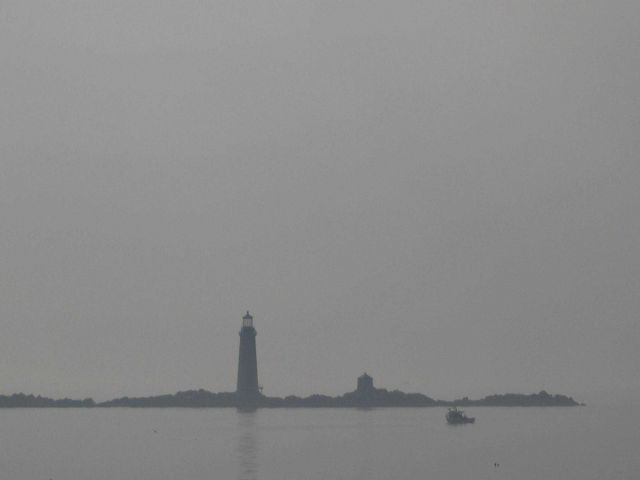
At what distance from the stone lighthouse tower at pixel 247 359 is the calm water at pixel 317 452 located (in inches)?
234

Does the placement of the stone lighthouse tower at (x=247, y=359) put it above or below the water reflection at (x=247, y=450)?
above

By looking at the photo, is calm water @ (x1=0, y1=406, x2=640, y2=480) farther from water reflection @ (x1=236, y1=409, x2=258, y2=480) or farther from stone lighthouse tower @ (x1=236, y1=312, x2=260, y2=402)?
stone lighthouse tower @ (x1=236, y1=312, x2=260, y2=402)

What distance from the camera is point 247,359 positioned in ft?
509

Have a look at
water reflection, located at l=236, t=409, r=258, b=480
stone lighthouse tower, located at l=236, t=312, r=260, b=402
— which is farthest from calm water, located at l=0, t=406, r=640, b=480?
stone lighthouse tower, located at l=236, t=312, r=260, b=402

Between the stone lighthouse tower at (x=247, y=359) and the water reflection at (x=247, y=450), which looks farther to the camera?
the stone lighthouse tower at (x=247, y=359)

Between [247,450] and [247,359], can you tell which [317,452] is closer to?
[247,450]

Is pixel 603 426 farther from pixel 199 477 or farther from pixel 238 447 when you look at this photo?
pixel 199 477

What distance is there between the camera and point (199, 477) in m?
82.1

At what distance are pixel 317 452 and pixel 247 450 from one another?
22.1 ft

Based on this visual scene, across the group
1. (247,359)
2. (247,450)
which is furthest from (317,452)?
(247,359)

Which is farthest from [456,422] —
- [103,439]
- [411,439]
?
[103,439]

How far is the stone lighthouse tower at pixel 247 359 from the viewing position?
15462 cm

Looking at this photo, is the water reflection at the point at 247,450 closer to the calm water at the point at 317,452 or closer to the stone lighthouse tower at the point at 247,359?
the calm water at the point at 317,452

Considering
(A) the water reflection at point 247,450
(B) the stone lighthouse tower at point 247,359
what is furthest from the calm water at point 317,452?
(B) the stone lighthouse tower at point 247,359
